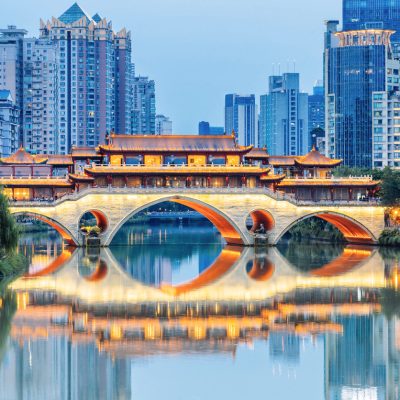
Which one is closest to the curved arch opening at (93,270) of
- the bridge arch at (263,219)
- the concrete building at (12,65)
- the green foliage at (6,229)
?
the green foliage at (6,229)

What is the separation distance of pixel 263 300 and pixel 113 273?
13.2m

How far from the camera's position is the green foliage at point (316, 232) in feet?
268

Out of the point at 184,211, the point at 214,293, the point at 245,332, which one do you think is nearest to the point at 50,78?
the point at 184,211

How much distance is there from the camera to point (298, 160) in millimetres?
79812

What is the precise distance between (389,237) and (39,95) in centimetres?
8399

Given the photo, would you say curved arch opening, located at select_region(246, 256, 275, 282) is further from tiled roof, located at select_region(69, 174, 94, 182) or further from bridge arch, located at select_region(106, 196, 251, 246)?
tiled roof, located at select_region(69, 174, 94, 182)

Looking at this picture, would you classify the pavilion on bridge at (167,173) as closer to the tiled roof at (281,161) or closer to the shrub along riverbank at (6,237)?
the tiled roof at (281,161)

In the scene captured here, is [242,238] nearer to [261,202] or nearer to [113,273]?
[261,202]

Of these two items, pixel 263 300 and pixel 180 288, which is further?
pixel 180 288

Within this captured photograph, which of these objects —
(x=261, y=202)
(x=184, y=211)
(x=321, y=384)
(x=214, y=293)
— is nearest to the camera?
(x=321, y=384)

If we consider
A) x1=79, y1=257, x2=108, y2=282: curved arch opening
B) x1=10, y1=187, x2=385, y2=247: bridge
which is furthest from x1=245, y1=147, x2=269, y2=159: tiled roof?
x1=79, y1=257, x2=108, y2=282: curved arch opening

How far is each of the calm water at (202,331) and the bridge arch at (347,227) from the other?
1480cm

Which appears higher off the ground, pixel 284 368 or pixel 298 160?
pixel 298 160

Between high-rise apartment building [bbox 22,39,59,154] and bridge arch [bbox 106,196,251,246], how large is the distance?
73636 mm
